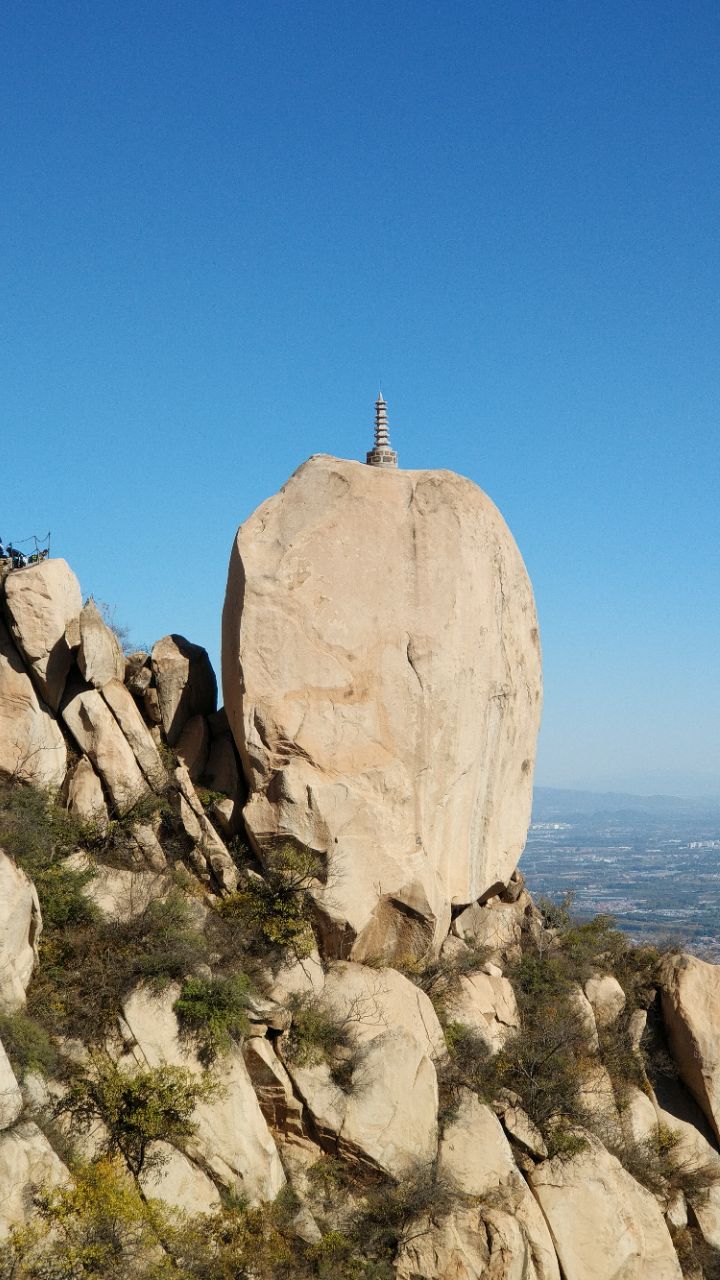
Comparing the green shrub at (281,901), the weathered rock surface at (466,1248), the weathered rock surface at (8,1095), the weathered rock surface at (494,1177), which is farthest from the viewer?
the green shrub at (281,901)

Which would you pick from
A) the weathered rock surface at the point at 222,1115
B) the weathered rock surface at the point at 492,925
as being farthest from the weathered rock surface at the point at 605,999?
the weathered rock surface at the point at 222,1115

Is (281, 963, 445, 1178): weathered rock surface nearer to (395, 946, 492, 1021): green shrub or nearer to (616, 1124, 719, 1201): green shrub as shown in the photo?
(395, 946, 492, 1021): green shrub

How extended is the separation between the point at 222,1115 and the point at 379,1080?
351cm

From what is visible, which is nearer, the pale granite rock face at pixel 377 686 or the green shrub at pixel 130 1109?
the green shrub at pixel 130 1109

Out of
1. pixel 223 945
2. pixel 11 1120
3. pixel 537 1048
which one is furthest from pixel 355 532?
pixel 11 1120

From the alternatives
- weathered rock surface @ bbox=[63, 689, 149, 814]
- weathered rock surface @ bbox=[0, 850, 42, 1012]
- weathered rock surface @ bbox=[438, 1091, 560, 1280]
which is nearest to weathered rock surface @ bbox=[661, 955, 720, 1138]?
weathered rock surface @ bbox=[438, 1091, 560, 1280]

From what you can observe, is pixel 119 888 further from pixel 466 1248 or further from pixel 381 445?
pixel 381 445

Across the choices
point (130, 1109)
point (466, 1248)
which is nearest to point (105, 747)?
point (130, 1109)

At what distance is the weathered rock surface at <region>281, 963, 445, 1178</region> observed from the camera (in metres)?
20.9

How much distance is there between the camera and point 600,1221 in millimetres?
23078

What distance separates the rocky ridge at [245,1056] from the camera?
18.5 metres

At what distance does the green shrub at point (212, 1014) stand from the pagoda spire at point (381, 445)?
16.4 m

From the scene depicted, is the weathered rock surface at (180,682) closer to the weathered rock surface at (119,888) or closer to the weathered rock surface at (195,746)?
the weathered rock surface at (195,746)

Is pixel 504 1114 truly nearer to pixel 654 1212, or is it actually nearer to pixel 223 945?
pixel 654 1212
